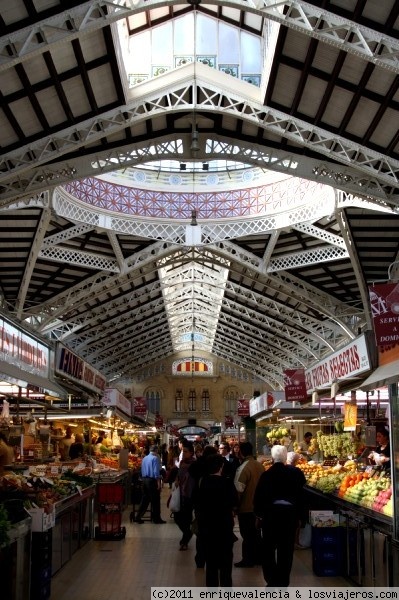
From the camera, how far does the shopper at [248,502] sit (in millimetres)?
8133

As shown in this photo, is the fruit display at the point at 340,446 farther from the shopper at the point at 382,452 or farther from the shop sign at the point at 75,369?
the shop sign at the point at 75,369

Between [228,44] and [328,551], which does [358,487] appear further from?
[228,44]

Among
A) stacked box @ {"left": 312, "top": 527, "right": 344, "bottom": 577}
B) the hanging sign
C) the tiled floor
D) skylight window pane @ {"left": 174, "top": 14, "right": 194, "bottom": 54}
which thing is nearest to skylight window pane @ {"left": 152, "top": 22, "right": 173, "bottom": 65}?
skylight window pane @ {"left": 174, "top": 14, "right": 194, "bottom": 54}

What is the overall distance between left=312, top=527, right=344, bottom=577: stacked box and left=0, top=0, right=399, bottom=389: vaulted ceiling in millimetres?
3587

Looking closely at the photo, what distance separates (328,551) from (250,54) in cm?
949

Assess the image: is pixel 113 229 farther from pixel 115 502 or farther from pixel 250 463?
pixel 250 463

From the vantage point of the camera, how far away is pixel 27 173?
45.3ft

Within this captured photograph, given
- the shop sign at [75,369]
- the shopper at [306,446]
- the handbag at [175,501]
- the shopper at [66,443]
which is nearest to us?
the handbag at [175,501]

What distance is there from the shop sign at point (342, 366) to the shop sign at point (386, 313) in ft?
2.77

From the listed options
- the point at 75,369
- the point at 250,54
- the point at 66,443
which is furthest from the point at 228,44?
the point at 66,443

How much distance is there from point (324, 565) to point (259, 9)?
23.5ft

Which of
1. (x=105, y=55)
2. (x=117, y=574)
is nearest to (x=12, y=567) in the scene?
(x=117, y=574)

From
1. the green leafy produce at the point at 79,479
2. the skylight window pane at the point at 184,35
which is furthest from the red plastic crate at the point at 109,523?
the skylight window pane at the point at 184,35

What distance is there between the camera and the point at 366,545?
697 centimetres
